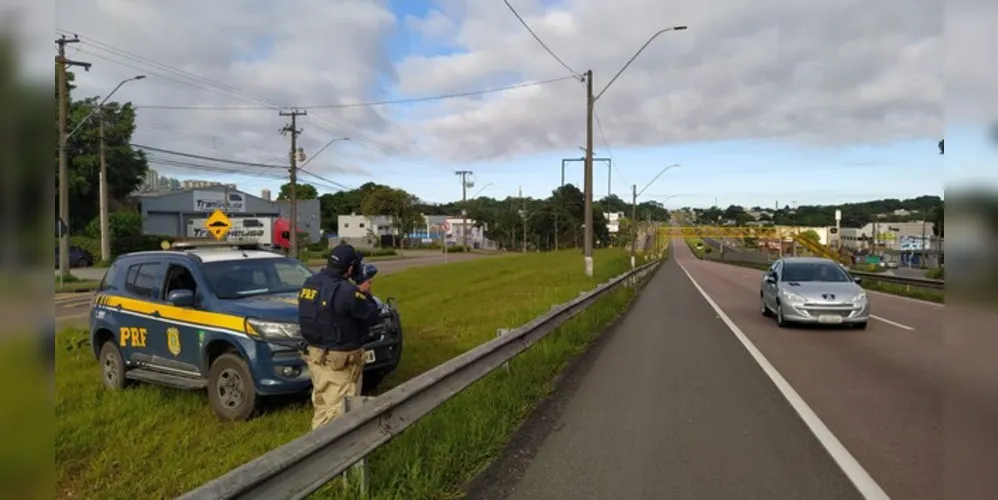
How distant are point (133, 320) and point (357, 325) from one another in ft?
13.1

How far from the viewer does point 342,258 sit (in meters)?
5.69

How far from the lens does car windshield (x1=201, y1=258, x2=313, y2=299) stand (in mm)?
7977

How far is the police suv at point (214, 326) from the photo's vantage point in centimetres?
702

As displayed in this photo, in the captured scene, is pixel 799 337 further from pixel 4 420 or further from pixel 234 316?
pixel 4 420

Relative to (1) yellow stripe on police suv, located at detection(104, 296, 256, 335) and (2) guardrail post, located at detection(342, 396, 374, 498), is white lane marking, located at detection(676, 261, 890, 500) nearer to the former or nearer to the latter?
(2) guardrail post, located at detection(342, 396, 374, 498)

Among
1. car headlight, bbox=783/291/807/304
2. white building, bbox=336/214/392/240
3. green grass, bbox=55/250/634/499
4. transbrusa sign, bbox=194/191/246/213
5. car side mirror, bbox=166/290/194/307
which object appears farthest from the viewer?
white building, bbox=336/214/392/240

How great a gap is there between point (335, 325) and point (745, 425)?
3.88 metres

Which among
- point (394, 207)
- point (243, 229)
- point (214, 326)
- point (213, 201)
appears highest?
point (394, 207)

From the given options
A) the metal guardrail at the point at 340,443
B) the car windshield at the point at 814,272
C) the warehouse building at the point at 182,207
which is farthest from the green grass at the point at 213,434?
the warehouse building at the point at 182,207

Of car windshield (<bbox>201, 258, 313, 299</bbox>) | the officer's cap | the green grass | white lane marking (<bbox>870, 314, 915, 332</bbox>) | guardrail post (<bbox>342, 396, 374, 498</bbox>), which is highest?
the officer's cap

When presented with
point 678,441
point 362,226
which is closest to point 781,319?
point 678,441

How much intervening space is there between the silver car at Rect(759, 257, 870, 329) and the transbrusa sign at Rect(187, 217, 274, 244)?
96.2 feet

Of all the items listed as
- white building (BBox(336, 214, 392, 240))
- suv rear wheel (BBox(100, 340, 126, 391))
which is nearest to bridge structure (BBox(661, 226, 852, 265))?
white building (BBox(336, 214, 392, 240))

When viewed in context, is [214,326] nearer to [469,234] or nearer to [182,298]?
[182,298]
